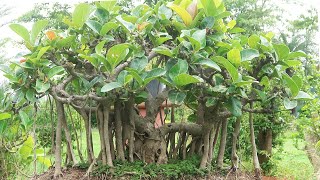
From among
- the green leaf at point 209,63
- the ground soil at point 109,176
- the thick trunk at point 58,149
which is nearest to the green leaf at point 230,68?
the green leaf at point 209,63

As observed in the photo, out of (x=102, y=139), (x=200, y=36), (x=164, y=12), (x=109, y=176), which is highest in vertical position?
(x=164, y=12)

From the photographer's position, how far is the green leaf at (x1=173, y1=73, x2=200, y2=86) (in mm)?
907

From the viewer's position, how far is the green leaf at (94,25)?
39.9 inches

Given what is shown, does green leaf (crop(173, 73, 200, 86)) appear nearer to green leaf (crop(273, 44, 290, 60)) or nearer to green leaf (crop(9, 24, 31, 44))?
green leaf (crop(273, 44, 290, 60))

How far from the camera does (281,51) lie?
3.35 feet

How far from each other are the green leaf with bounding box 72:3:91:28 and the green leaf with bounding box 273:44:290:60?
461 mm

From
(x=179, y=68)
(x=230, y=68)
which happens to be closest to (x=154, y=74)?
(x=179, y=68)

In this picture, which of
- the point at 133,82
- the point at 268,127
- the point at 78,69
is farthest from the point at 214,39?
the point at 268,127

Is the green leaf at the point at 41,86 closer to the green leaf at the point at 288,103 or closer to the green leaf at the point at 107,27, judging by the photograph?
the green leaf at the point at 107,27

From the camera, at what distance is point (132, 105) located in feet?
4.02

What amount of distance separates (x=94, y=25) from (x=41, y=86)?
19 centimetres

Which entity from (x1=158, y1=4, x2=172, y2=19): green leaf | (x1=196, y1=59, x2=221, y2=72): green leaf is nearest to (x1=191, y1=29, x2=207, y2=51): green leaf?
(x1=196, y1=59, x2=221, y2=72): green leaf

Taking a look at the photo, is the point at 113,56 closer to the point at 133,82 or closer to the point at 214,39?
the point at 133,82

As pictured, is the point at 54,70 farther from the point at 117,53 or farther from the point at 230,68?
the point at 230,68
